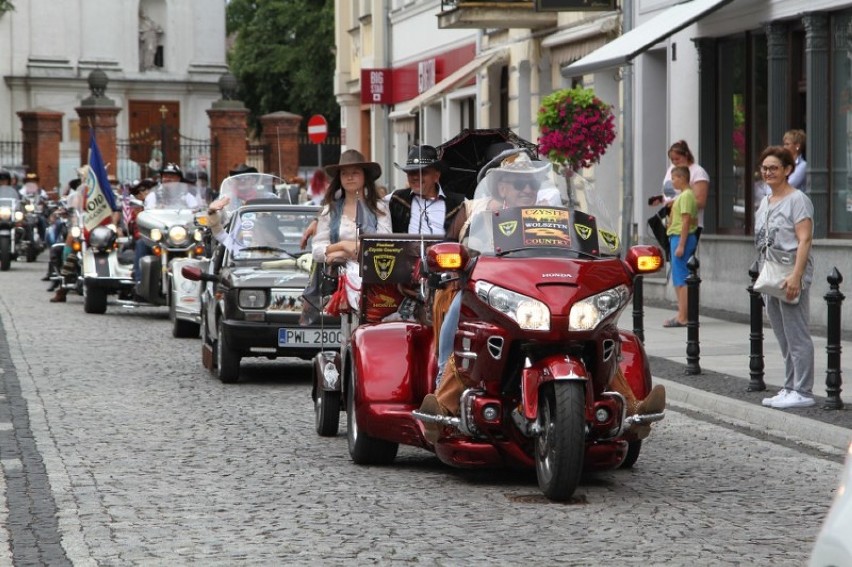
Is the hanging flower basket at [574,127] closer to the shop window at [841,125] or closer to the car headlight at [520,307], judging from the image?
the shop window at [841,125]

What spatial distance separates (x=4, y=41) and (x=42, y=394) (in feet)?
182

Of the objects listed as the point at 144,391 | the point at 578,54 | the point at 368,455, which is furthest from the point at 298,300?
the point at 578,54

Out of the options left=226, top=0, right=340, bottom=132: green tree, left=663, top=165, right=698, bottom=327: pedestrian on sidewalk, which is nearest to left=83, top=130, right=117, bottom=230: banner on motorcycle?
left=663, top=165, right=698, bottom=327: pedestrian on sidewalk

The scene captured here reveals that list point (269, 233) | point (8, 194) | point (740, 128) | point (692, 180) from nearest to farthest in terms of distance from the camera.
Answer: point (269, 233)
point (692, 180)
point (740, 128)
point (8, 194)

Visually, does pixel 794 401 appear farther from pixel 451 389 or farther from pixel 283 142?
pixel 283 142

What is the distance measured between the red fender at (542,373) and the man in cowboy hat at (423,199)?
8.37ft

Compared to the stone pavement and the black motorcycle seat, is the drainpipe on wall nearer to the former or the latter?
the stone pavement

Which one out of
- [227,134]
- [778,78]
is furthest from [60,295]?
[227,134]

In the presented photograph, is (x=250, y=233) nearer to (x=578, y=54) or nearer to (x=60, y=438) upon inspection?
(x=60, y=438)

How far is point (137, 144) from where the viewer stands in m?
57.2

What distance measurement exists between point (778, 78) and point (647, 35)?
1876 mm

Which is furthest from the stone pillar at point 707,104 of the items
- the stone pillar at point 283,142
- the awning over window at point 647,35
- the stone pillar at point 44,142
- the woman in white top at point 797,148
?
the stone pillar at point 44,142

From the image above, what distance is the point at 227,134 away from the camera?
54156 mm

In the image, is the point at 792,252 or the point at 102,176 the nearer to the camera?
the point at 792,252
